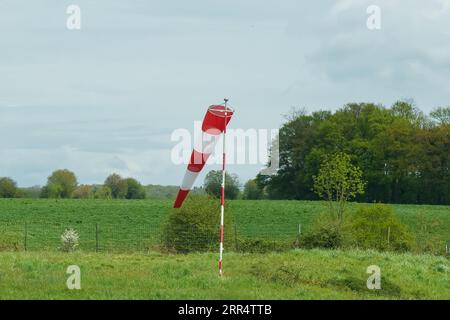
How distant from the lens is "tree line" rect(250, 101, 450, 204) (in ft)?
256

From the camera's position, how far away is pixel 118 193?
226ft

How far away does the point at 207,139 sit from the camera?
59.3 ft

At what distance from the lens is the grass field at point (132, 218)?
4179 centimetres

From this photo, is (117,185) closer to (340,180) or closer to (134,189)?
(134,189)

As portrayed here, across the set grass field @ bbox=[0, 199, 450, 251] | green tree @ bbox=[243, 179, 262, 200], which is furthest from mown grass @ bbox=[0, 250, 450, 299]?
green tree @ bbox=[243, 179, 262, 200]

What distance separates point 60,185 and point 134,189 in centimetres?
797

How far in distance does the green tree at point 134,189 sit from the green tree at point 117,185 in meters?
0.53

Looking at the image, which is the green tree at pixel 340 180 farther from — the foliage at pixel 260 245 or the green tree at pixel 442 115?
the green tree at pixel 442 115

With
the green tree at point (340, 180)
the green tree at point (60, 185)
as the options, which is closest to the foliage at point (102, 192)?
the green tree at point (60, 185)
